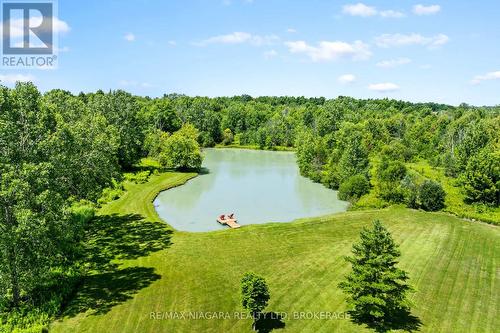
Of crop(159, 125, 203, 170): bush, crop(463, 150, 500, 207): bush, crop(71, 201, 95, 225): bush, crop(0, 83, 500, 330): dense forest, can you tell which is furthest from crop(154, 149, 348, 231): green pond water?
crop(463, 150, 500, 207): bush

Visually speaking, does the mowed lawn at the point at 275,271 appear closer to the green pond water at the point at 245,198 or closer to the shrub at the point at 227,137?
the green pond water at the point at 245,198

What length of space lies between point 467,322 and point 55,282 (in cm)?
2440

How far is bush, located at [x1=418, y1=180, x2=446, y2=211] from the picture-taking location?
1757 inches

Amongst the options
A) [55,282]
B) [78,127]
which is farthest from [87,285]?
[78,127]

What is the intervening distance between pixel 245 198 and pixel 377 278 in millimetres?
36803

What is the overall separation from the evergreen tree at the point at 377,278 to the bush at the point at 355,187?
33026 millimetres

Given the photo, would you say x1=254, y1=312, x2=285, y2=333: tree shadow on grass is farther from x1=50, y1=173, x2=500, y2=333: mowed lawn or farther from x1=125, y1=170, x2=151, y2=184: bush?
x1=125, y1=170, x2=151, y2=184: bush

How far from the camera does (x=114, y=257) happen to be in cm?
3028

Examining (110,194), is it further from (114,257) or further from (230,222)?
(114,257)

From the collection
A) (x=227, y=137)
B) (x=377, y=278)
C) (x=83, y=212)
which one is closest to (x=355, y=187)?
(x=83, y=212)

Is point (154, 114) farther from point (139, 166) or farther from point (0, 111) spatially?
point (0, 111)

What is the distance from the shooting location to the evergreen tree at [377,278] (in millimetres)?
18469

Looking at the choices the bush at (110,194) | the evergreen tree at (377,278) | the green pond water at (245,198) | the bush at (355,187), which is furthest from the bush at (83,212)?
the bush at (355,187)

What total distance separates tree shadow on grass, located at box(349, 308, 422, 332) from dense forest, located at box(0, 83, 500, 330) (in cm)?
1702
